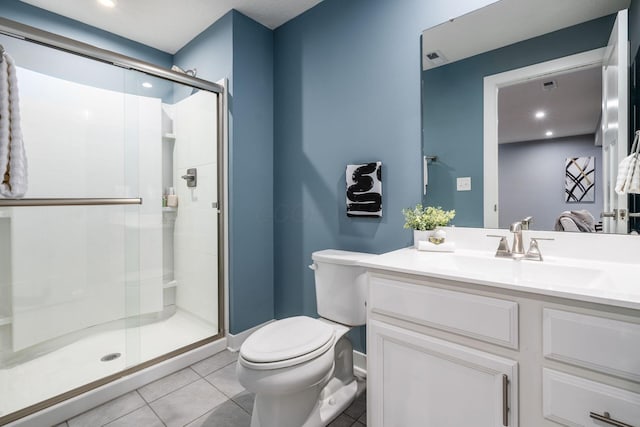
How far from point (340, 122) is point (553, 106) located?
1145 millimetres

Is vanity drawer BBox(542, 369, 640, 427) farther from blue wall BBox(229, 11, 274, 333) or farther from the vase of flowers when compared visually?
blue wall BBox(229, 11, 274, 333)

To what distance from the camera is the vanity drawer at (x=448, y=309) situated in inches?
36.2

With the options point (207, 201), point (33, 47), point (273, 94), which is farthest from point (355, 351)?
point (33, 47)

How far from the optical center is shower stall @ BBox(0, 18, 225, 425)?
63.2 inches

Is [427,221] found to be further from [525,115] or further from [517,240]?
[525,115]

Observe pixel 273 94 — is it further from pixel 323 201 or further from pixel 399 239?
pixel 399 239

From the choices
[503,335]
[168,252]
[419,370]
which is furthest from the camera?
[168,252]

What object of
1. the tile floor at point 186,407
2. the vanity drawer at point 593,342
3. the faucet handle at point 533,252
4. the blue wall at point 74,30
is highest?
the blue wall at point 74,30

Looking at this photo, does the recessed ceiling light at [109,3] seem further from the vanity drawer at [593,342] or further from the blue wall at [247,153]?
the vanity drawer at [593,342]

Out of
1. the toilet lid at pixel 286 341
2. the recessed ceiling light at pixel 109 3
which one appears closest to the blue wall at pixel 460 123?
the toilet lid at pixel 286 341

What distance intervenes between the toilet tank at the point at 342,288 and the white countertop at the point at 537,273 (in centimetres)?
33

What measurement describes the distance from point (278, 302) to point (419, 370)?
5.02 ft

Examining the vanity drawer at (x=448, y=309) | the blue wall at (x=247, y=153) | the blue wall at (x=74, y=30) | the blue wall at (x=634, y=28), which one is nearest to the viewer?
the vanity drawer at (x=448, y=309)

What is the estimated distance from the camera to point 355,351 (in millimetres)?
1934
